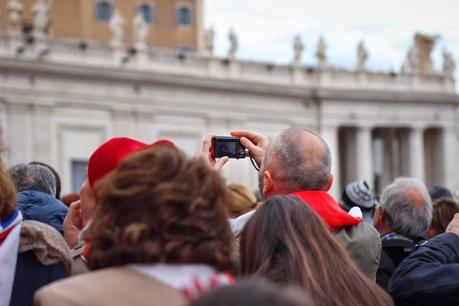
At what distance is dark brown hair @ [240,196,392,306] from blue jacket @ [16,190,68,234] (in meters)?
2.52

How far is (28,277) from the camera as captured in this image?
417 centimetres

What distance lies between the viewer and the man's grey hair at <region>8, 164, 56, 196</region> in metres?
6.70

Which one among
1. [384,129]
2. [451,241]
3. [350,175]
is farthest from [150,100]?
[451,241]

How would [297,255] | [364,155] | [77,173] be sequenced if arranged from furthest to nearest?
[364,155]
[77,173]
[297,255]

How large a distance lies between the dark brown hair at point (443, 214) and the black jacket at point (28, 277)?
472 centimetres

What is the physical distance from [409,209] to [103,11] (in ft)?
145

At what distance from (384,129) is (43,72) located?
21.6 metres

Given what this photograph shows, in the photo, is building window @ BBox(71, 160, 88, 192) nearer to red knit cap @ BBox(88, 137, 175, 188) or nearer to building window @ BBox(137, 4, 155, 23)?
building window @ BBox(137, 4, 155, 23)

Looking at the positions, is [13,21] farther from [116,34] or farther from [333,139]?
[333,139]

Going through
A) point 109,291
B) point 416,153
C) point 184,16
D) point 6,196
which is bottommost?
point 416,153

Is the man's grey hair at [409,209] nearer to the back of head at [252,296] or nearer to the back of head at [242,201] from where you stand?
the back of head at [242,201]

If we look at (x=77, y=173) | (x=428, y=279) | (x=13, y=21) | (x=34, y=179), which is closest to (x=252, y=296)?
(x=428, y=279)

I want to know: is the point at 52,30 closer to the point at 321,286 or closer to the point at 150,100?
the point at 150,100

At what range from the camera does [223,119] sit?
137ft
